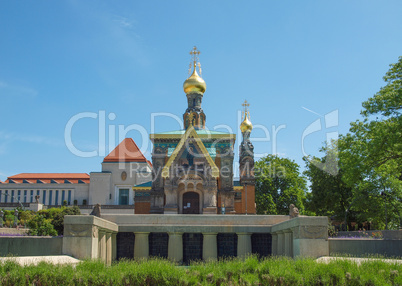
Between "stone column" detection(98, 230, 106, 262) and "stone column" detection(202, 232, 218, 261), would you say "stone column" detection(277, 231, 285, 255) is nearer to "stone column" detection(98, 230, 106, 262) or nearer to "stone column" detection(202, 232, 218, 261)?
"stone column" detection(202, 232, 218, 261)

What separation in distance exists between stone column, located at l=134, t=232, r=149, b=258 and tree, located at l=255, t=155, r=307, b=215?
32.6m

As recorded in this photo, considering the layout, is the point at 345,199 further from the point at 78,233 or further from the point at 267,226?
the point at 78,233

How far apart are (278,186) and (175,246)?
123ft

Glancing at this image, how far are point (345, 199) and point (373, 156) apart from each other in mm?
25658

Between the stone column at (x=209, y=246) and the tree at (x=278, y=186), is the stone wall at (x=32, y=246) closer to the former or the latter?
the stone column at (x=209, y=246)

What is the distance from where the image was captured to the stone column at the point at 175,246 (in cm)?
2203

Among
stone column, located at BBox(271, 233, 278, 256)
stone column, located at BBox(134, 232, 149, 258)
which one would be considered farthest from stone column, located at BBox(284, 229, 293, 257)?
stone column, located at BBox(134, 232, 149, 258)

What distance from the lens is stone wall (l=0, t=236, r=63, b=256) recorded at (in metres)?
16.1

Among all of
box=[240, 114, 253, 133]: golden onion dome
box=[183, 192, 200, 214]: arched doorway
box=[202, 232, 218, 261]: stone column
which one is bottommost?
box=[202, 232, 218, 261]: stone column

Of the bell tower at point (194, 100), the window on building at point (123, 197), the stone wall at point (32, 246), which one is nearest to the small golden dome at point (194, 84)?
the bell tower at point (194, 100)

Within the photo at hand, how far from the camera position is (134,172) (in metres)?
59.1

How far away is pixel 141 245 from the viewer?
22.5 meters

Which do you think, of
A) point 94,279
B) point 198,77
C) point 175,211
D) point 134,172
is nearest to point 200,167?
point 175,211

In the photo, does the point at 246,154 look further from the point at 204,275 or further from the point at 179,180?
the point at 204,275
